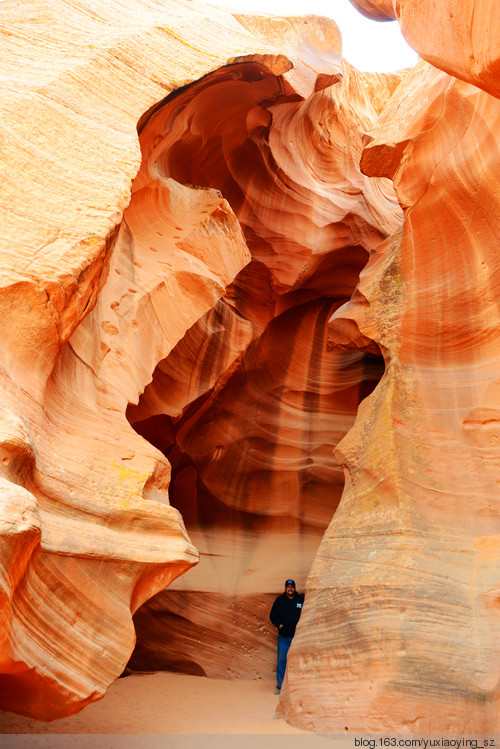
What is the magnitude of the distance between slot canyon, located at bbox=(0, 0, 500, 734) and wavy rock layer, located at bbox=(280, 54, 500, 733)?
0.08 feet

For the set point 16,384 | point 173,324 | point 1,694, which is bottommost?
point 1,694

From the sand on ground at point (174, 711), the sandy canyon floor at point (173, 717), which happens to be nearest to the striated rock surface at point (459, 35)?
the sandy canyon floor at point (173, 717)

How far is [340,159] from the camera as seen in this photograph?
1171cm

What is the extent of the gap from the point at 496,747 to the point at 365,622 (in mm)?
1382

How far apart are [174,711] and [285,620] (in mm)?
1565

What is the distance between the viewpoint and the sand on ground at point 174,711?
237 inches

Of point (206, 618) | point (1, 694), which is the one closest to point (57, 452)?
point (1, 694)

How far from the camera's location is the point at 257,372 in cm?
1080

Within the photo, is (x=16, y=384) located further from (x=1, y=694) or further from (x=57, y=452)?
(x=1, y=694)

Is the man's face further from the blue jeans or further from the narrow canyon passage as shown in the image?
the narrow canyon passage

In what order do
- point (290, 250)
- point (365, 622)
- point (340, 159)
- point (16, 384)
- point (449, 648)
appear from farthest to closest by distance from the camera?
1. point (340, 159)
2. point (290, 250)
3. point (365, 622)
4. point (449, 648)
5. point (16, 384)

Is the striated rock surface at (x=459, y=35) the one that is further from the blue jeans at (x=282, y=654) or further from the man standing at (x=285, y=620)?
the blue jeans at (x=282, y=654)

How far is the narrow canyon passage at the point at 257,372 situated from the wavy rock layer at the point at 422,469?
1.91 m

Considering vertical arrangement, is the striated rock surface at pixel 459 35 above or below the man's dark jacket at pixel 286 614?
above
